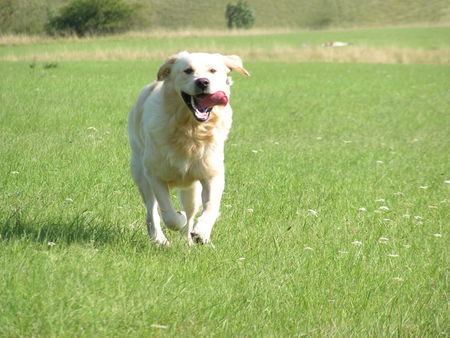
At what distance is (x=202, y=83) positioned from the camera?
15.4 feet

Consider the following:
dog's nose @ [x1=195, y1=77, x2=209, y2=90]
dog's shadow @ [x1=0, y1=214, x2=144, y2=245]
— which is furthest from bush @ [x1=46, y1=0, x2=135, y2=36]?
dog's nose @ [x1=195, y1=77, x2=209, y2=90]

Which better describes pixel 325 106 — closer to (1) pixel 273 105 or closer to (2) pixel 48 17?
(1) pixel 273 105

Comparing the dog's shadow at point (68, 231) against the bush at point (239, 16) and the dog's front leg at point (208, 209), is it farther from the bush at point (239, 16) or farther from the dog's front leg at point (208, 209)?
the bush at point (239, 16)

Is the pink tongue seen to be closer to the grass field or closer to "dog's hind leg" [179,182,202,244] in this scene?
"dog's hind leg" [179,182,202,244]

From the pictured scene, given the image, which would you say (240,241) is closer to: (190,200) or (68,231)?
(190,200)

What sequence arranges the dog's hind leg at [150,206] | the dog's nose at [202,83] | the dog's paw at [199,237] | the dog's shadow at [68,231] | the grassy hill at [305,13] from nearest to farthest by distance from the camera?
the dog's shadow at [68,231]
the dog's paw at [199,237]
the dog's nose at [202,83]
the dog's hind leg at [150,206]
the grassy hill at [305,13]

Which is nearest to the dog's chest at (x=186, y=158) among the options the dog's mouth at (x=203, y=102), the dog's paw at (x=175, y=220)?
the dog's mouth at (x=203, y=102)

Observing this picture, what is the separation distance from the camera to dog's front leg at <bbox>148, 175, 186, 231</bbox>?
4.82m

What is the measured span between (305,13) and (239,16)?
9449 millimetres

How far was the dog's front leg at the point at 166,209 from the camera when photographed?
482 cm

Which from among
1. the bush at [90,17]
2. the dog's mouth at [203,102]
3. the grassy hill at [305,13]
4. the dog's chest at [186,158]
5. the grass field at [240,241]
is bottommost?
the grassy hill at [305,13]

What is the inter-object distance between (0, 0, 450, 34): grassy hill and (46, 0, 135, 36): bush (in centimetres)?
1870

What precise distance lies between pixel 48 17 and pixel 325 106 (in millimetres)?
49707

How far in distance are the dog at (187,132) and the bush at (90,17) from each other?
54300 millimetres
